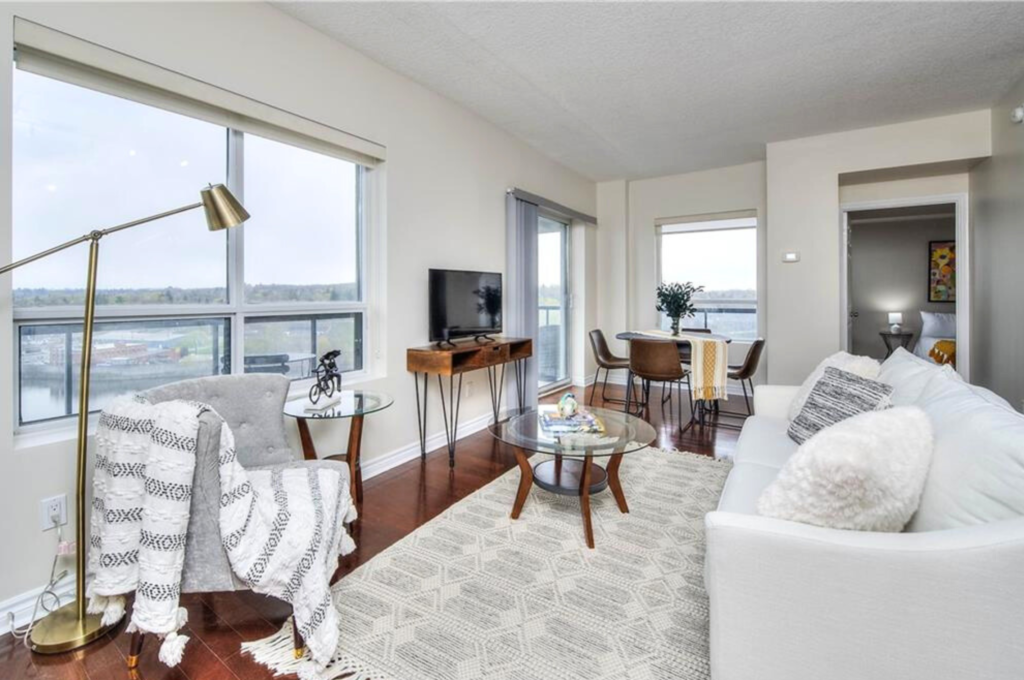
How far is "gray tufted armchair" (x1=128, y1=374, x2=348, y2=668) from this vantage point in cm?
138

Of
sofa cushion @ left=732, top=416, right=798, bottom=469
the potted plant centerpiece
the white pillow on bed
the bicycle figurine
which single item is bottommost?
sofa cushion @ left=732, top=416, right=798, bottom=469

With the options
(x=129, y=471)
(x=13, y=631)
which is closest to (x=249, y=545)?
(x=129, y=471)

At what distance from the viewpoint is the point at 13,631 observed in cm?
166

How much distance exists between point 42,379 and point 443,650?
74.9 inches

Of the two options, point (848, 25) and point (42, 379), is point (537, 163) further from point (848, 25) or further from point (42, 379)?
point (42, 379)

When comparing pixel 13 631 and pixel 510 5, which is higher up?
pixel 510 5

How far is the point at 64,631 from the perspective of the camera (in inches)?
62.8

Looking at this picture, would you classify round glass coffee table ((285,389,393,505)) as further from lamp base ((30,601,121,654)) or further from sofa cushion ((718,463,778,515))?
sofa cushion ((718,463,778,515))

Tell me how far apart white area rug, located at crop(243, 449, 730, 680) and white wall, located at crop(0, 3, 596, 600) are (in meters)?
1.03

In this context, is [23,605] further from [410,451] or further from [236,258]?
[410,451]

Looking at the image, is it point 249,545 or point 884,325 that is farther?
point 884,325

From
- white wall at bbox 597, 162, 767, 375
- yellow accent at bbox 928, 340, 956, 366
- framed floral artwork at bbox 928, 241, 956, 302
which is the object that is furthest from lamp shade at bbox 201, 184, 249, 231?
framed floral artwork at bbox 928, 241, 956, 302

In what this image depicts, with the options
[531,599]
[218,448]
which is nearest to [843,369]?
[531,599]

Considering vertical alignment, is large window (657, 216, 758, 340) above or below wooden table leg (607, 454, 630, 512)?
above
